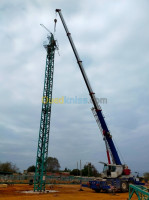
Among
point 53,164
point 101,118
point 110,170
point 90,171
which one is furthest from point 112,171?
point 53,164

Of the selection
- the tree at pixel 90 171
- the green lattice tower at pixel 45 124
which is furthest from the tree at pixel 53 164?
the green lattice tower at pixel 45 124

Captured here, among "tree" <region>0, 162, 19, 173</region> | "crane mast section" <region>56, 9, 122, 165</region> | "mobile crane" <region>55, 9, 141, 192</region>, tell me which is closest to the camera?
"mobile crane" <region>55, 9, 141, 192</region>

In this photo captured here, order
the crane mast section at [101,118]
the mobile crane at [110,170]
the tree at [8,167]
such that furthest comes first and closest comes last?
the tree at [8,167]
the crane mast section at [101,118]
the mobile crane at [110,170]

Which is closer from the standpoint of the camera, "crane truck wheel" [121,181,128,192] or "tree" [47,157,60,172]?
"crane truck wheel" [121,181,128,192]

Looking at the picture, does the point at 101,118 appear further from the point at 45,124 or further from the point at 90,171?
the point at 90,171

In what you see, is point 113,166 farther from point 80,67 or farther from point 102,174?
point 80,67

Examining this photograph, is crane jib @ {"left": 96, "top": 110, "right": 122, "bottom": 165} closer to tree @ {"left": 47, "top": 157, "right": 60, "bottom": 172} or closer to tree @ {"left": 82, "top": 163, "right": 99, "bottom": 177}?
tree @ {"left": 82, "top": 163, "right": 99, "bottom": 177}

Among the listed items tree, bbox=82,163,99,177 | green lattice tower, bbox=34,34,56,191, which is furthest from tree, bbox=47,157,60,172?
green lattice tower, bbox=34,34,56,191

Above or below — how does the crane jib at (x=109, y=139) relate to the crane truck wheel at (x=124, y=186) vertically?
above

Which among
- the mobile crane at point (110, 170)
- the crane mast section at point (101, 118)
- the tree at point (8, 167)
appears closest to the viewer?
the mobile crane at point (110, 170)

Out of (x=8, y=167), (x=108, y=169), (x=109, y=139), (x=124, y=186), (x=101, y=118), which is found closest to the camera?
(x=124, y=186)

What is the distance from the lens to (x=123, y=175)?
26.7 metres

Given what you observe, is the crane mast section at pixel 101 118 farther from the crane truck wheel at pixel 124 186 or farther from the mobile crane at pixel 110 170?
the crane truck wheel at pixel 124 186

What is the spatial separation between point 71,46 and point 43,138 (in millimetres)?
16325
